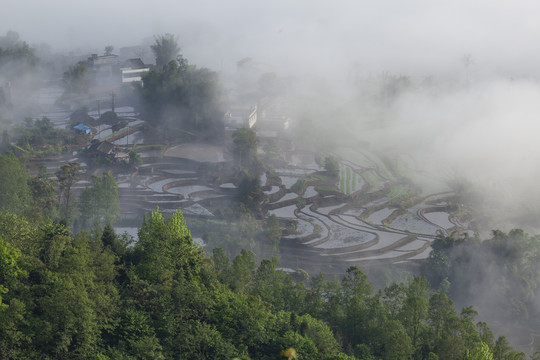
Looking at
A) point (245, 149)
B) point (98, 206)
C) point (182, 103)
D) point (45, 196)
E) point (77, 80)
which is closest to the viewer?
point (98, 206)

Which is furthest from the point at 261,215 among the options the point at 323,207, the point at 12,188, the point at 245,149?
the point at 12,188

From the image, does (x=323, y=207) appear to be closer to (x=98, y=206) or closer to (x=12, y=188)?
(x=98, y=206)

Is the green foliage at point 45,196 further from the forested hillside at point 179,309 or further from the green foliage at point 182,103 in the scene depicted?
the green foliage at point 182,103

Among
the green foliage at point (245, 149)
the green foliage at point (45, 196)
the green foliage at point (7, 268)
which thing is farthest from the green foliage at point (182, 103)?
the green foliage at point (7, 268)

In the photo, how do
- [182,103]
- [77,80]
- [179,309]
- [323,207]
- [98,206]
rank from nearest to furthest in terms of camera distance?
[179,309]
[98,206]
[323,207]
[182,103]
[77,80]

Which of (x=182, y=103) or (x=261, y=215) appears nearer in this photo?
(x=261, y=215)

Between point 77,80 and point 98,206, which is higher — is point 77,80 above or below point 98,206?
above

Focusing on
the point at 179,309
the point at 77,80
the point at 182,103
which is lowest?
the point at 179,309
